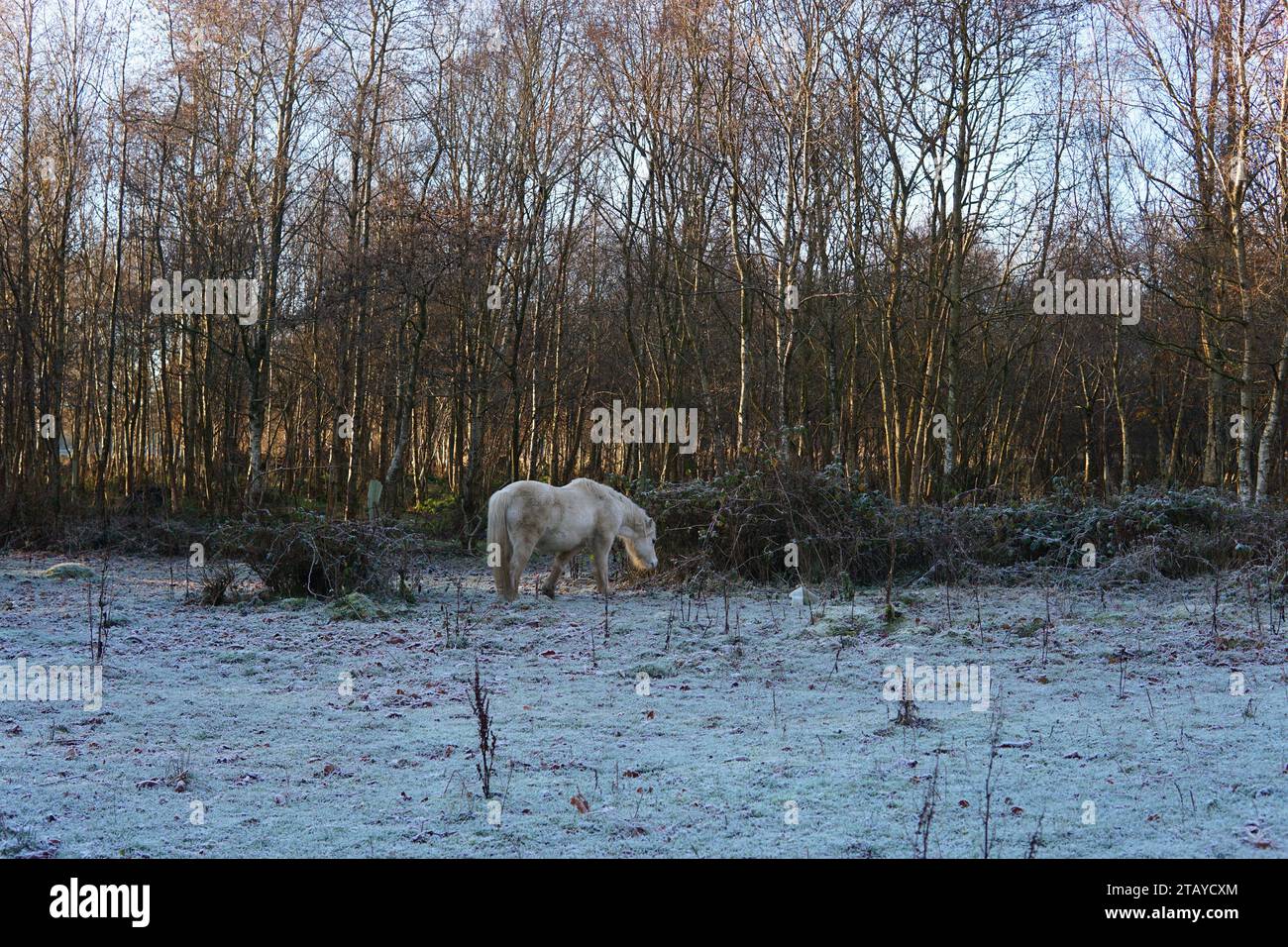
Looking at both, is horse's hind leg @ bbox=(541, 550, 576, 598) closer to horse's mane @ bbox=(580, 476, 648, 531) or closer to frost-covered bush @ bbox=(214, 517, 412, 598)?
horse's mane @ bbox=(580, 476, 648, 531)

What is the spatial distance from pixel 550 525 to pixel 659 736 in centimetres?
641

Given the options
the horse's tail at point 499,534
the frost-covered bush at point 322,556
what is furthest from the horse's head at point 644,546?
the frost-covered bush at point 322,556

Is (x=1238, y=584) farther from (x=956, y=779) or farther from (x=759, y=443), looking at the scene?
(x=956, y=779)

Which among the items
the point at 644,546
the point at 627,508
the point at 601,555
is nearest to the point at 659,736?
the point at 601,555

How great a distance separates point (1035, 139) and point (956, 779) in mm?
21137

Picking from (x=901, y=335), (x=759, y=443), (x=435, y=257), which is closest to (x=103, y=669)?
(x=759, y=443)

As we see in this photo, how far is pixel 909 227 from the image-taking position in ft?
85.9

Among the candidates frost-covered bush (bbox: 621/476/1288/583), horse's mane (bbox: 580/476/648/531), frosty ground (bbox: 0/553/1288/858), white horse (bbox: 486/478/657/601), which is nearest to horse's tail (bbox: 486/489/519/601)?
white horse (bbox: 486/478/657/601)

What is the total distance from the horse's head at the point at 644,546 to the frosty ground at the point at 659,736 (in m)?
2.41

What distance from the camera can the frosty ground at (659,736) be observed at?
5.27 m

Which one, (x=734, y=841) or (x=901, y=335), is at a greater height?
(x=901, y=335)

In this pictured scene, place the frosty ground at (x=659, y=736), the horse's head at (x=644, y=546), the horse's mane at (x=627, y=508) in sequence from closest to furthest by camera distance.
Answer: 1. the frosty ground at (x=659, y=736)
2. the horse's mane at (x=627, y=508)
3. the horse's head at (x=644, y=546)

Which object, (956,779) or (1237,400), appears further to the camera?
(1237,400)

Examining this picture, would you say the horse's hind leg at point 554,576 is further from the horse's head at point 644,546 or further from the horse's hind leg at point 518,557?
the horse's head at point 644,546
